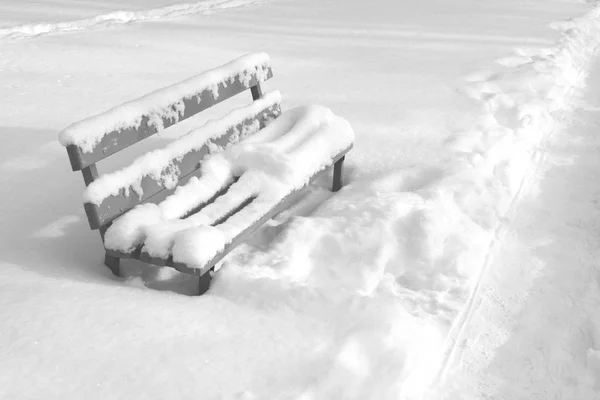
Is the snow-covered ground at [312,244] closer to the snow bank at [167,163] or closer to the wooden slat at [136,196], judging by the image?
the wooden slat at [136,196]

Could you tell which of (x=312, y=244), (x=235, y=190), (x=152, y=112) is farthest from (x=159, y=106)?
(x=312, y=244)

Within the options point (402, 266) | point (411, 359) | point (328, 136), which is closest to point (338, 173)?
point (328, 136)

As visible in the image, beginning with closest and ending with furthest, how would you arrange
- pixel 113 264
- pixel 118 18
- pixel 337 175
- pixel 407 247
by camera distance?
pixel 113 264 → pixel 407 247 → pixel 337 175 → pixel 118 18

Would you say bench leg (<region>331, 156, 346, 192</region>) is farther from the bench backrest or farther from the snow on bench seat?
the bench backrest

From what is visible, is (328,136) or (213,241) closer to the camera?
(213,241)

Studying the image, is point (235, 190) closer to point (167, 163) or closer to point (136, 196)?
point (167, 163)

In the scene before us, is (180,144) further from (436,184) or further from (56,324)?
(436,184)

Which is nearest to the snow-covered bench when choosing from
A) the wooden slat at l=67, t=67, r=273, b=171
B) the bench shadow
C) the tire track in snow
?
the wooden slat at l=67, t=67, r=273, b=171
